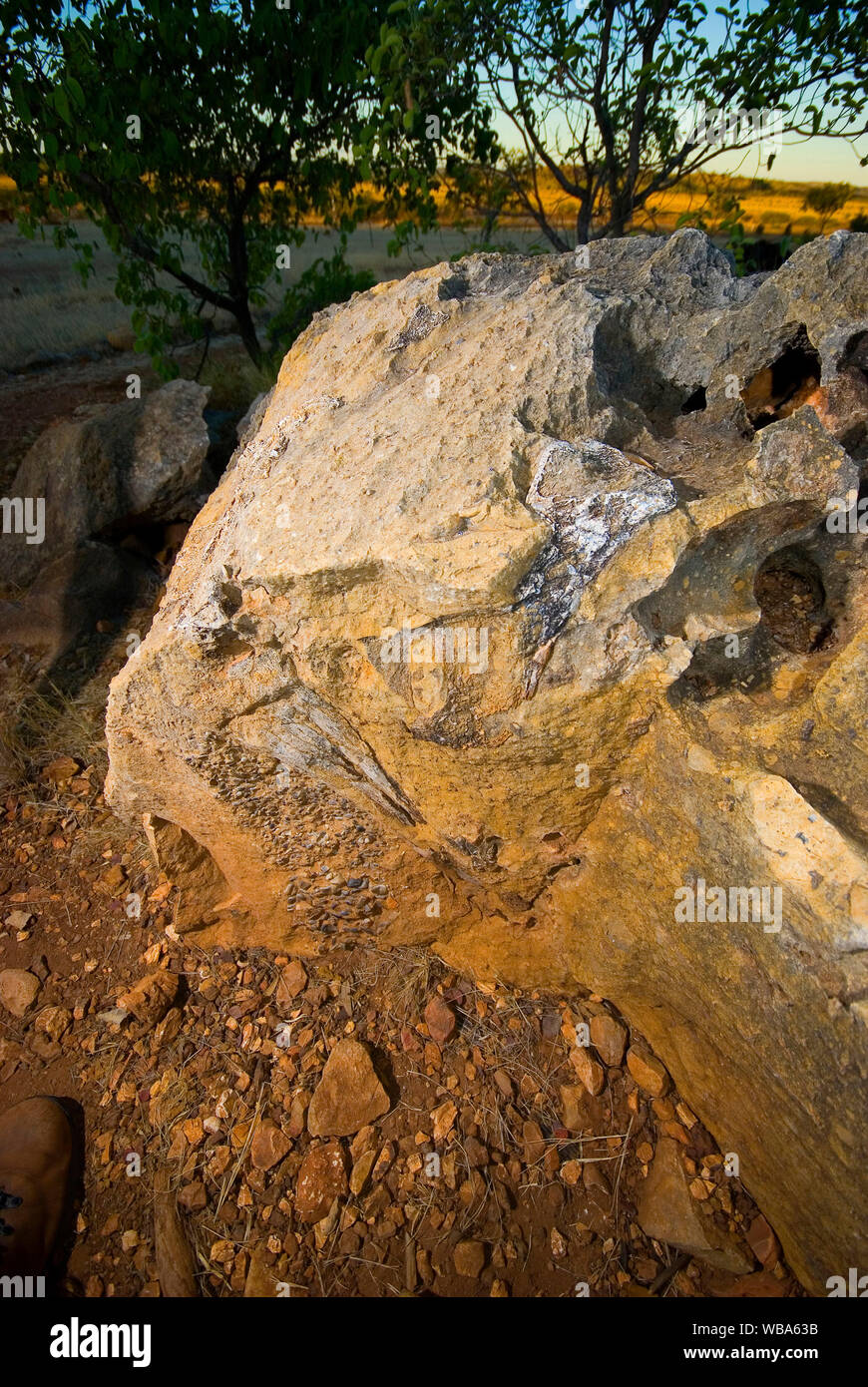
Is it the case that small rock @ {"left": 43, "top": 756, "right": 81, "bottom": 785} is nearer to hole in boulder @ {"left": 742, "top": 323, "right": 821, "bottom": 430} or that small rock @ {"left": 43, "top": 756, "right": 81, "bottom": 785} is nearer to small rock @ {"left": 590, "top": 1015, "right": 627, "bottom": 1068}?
small rock @ {"left": 590, "top": 1015, "right": 627, "bottom": 1068}

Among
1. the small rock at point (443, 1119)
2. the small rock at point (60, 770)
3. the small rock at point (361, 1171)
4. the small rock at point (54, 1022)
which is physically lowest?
the small rock at point (361, 1171)

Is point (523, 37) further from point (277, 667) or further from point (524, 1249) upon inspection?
point (524, 1249)

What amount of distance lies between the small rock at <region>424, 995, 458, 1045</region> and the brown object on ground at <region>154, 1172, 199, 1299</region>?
0.87 metres

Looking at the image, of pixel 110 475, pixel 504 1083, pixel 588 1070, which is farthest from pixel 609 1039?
pixel 110 475

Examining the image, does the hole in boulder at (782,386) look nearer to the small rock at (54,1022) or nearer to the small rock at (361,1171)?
the small rock at (361,1171)

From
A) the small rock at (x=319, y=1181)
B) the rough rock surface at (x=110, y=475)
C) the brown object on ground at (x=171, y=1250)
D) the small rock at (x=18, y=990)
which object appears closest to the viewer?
the brown object on ground at (x=171, y=1250)

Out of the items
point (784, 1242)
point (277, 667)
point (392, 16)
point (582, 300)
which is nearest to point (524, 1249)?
point (784, 1242)

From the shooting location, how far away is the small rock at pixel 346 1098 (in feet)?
7.34

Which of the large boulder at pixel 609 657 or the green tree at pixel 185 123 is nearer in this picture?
the large boulder at pixel 609 657

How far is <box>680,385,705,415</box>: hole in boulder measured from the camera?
226cm

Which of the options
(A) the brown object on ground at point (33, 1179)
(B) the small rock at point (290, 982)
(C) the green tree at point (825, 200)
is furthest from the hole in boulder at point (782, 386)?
(C) the green tree at point (825, 200)

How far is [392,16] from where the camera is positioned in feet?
14.5

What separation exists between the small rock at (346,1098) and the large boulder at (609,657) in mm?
597

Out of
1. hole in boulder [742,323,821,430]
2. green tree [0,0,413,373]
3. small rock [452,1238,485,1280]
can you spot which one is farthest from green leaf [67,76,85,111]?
small rock [452,1238,485,1280]
